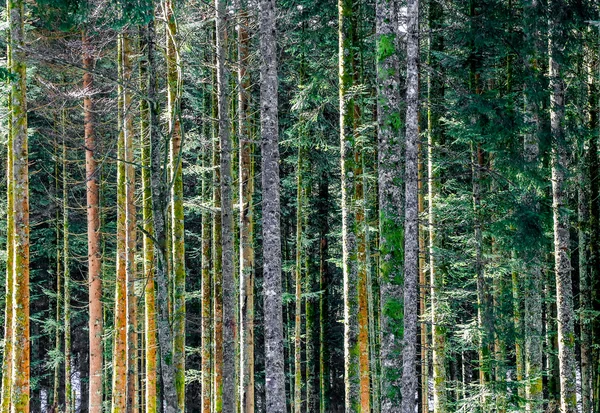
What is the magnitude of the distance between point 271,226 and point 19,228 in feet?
15.5

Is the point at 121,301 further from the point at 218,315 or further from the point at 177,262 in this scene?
the point at 177,262

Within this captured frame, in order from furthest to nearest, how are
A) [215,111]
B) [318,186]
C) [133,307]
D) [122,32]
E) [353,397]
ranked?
[318,186] → [215,111] → [133,307] → [122,32] → [353,397]

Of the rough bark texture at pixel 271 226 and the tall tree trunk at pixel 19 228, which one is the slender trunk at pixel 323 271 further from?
the tall tree trunk at pixel 19 228

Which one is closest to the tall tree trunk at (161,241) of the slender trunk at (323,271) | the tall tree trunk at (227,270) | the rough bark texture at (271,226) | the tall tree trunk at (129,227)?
the rough bark texture at (271,226)

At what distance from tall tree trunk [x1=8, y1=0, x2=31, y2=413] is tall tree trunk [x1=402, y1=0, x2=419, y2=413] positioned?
6613mm

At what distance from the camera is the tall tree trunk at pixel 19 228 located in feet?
32.9

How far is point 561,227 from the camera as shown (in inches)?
435

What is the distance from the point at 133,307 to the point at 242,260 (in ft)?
10.6

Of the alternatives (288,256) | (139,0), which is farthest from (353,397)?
(288,256)

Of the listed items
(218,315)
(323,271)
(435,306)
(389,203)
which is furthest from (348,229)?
(323,271)

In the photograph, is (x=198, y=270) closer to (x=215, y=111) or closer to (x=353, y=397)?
(x=215, y=111)

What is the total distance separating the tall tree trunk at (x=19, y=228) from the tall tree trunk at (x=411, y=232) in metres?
6.61

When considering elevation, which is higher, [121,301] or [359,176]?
[359,176]

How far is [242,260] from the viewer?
12.1m
